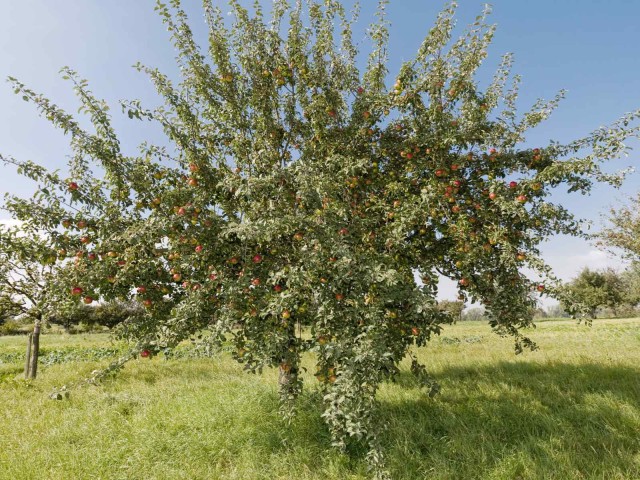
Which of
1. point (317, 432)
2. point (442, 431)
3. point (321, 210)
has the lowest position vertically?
point (442, 431)

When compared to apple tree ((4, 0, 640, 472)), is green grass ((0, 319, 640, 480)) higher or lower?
lower

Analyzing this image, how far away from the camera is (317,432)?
673 cm

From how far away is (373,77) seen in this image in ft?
23.5

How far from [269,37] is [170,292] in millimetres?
5237

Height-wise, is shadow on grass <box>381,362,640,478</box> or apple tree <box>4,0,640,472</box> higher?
apple tree <box>4,0,640,472</box>

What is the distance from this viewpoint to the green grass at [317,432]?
18.4ft

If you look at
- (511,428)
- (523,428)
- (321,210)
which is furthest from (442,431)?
(321,210)

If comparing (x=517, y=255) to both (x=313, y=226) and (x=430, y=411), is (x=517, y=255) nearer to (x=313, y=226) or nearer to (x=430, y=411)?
(x=313, y=226)

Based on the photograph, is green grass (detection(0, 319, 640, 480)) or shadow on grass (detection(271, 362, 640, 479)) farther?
green grass (detection(0, 319, 640, 480))

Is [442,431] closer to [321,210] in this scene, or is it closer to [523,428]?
[523,428]

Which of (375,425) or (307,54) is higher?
(307,54)

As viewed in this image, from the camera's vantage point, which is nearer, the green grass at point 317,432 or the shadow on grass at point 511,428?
the shadow on grass at point 511,428

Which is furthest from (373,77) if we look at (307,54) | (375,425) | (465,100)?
(375,425)

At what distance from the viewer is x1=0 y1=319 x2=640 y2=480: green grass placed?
5617 mm
